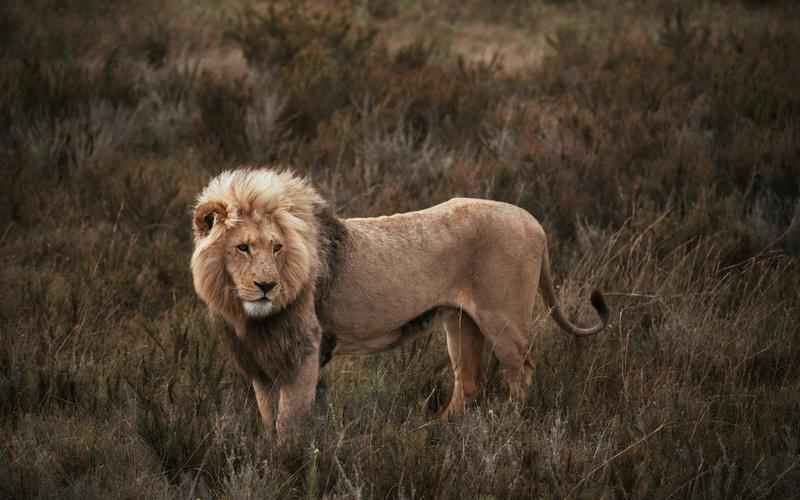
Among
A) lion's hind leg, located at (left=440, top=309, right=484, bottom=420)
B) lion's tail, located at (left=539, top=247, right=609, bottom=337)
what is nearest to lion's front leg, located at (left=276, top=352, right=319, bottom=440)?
lion's hind leg, located at (left=440, top=309, right=484, bottom=420)

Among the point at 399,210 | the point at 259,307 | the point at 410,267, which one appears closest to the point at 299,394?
the point at 259,307

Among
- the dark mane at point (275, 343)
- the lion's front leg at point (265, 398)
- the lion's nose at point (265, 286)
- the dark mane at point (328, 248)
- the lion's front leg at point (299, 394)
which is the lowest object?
the lion's front leg at point (265, 398)

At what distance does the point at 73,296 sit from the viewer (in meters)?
4.97

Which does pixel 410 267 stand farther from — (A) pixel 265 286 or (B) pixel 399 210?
(B) pixel 399 210

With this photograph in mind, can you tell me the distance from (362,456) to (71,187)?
4.29 m

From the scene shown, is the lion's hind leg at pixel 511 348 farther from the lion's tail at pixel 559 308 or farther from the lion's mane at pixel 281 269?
the lion's mane at pixel 281 269

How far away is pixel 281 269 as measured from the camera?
3.56m

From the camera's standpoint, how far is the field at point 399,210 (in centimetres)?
345

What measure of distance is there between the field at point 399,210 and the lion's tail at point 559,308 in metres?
0.22

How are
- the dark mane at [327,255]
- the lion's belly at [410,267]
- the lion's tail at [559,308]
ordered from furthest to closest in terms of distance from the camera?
the lion's tail at [559,308], the lion's belly at [410,267], the dark mane at [327,255]

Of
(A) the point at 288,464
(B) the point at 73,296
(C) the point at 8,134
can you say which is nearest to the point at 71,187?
(C) the point at 8,134

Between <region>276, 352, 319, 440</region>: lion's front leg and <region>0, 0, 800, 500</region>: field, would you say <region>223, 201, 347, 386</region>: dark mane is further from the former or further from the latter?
<region>0, 0, 800, 500</region>: field

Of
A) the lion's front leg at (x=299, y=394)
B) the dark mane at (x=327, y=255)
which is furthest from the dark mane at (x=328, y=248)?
the lion's front leg at (x=299, y=394)

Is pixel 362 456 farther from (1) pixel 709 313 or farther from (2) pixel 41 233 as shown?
(2) pixel 41 233
